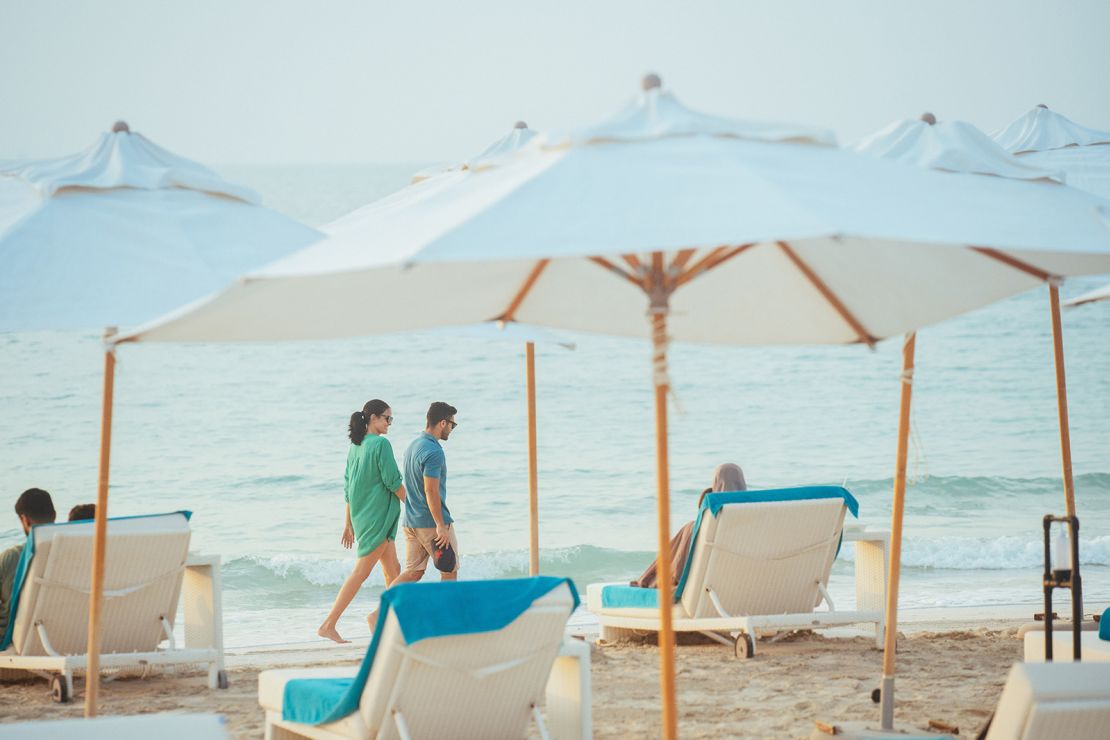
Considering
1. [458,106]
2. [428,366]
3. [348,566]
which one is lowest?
[348,566]

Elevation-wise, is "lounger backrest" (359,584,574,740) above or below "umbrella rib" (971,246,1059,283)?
below

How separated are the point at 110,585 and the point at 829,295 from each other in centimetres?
386

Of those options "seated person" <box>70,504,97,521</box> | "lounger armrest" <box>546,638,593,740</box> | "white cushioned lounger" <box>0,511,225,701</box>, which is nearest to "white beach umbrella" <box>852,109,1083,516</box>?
"lounger armrest" <box>546,638,593,740</box>

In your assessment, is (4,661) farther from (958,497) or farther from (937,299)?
(958,497)

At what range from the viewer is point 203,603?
7285mm

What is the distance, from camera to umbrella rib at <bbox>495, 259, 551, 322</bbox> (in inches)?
194

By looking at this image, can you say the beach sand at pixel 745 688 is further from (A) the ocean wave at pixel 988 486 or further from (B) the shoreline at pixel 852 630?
(A) the ocean wave at pixel 988 486

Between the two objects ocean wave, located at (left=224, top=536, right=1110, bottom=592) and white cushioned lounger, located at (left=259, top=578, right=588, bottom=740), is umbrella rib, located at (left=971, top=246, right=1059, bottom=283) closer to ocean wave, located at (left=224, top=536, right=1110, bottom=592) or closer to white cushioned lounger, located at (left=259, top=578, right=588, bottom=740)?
white cushioned lounger, located at (left=259, top=578, right=588, bottom=740)

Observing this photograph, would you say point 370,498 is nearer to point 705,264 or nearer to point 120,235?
point 120,235

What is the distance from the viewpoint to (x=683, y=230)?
9.91 feet

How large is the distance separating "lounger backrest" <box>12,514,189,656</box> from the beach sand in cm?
28

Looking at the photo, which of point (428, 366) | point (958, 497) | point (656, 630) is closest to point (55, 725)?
point (656, 630)

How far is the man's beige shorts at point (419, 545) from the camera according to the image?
28.9 feet

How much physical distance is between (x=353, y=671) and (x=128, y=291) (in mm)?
1674
